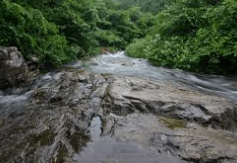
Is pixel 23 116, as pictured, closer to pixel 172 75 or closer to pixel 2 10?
pixel 2 10

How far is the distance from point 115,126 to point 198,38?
6111 mm

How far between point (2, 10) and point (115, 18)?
14753 mm

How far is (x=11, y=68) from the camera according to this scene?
4234 mm

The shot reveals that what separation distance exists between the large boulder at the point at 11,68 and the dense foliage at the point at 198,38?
5.36m

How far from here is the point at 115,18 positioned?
60.3 feet

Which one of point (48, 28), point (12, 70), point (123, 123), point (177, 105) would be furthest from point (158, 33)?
point (123, 123)

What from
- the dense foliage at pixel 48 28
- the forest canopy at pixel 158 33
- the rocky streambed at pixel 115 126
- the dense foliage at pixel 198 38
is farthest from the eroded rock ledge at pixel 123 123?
the dense foliage at pixel 198 38

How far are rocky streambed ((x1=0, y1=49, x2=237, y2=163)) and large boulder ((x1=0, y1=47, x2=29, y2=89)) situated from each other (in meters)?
0.29

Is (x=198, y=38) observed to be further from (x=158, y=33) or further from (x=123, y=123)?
(x=123, y=123)

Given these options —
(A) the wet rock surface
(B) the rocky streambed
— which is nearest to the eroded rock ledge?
(B) the rocky streambed

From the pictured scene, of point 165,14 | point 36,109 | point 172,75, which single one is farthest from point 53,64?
point 165,14

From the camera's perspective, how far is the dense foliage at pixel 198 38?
5.92 metres

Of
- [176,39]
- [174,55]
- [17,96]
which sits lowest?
[17,96]

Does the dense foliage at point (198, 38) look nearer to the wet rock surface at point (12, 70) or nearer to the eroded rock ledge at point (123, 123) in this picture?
the eroded rock ledge at point (123, 123)
